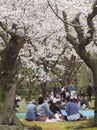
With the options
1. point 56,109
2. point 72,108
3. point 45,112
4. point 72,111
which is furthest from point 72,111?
point 56,109

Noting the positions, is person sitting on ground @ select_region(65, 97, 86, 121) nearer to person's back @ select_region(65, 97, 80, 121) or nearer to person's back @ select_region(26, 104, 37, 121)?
person's back @ select_region(65, 97, 80, 121)

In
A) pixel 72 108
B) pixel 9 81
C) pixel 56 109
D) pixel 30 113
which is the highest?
pixel 9 81

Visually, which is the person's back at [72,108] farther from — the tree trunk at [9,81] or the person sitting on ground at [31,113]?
the tree trunk at [9,81]

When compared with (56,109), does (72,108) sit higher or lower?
higher

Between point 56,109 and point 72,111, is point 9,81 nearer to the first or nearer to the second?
point 72,111

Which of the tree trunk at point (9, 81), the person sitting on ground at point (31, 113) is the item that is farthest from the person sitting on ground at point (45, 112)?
the tree trunk at point (9, 81)

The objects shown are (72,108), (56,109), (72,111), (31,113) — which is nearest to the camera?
(72,108)

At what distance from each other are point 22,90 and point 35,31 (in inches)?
1247

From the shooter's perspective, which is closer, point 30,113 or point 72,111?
point 72,111

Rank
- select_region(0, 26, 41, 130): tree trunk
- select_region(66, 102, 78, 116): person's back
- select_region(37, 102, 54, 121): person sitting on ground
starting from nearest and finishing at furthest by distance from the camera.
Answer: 1. select_region(0, 26, 41, 130): tree trunk
2. select_region(66, 102, 78, 116): person's back
3. select_region(37, 102, 54, 121): person sitting on ground

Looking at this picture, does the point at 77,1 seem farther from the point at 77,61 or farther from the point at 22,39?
the point at 77,61

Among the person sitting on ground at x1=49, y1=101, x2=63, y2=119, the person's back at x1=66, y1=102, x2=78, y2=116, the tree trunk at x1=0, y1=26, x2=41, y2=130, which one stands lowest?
the person sitting on ground at x1=49, y1=101, x2=63, y2=119

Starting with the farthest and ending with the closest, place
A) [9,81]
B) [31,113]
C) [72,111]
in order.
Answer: [31,113], [72,111], [9,81]

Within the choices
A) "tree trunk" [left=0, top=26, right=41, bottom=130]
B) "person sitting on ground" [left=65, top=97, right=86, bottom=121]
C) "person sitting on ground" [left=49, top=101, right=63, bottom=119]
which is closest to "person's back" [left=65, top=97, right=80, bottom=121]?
"person sitting on ground" [left=65, top=97, right=86, bottom=121]
